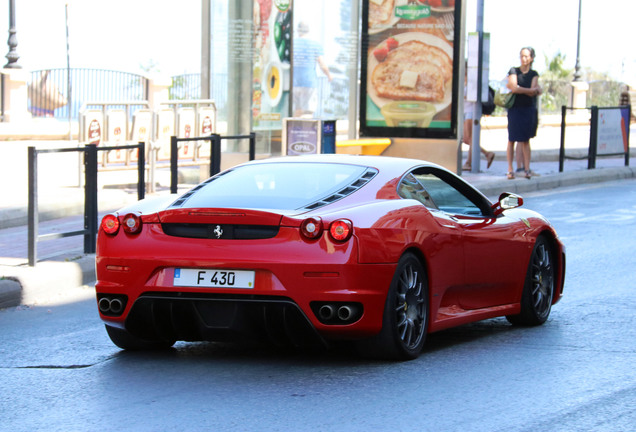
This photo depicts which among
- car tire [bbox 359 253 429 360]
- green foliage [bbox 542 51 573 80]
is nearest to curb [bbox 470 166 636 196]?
car tire [bbox 359 253 429 360]

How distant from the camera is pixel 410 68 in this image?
64.0 feet

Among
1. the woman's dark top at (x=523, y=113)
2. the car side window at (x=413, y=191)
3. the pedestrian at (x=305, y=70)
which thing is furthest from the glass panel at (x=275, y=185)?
the pedestrian at (x=305, y=70)

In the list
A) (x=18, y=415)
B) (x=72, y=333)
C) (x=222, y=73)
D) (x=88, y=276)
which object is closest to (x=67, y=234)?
(x=88, y=276)

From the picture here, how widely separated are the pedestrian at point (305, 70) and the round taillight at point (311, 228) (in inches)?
526

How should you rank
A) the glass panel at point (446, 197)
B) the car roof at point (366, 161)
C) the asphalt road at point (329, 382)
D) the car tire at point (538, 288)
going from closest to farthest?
the asphalt road at point (329, 382) < the car roof at point (366, 161) < the glass panel at point (446, 197) < the car tire at point (538, 288)

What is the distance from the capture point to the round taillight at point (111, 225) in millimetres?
6473

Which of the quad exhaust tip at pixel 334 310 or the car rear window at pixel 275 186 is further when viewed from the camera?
the car rear window at pixel 275 186

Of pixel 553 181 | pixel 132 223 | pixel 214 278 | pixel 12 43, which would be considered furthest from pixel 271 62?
pixel 12 43

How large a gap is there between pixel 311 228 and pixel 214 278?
1.95 feet

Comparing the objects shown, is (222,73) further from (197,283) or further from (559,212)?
(197,283)

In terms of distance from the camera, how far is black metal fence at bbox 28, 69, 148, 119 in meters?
32.5

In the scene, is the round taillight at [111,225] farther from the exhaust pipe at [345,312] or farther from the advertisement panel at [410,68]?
the advertisement panel at [410,68]

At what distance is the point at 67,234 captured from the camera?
34.1 feet

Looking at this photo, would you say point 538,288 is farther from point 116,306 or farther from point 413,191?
point 116,306
